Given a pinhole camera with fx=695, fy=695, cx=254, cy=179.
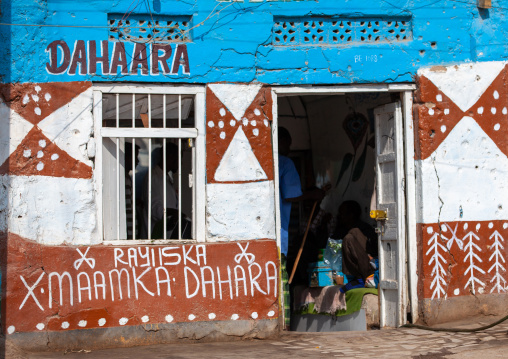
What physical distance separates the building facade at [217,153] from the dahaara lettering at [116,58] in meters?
0.01

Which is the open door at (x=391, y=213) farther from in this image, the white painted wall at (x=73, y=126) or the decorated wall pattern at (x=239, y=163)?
the white painted wall at (x=73, y=126)

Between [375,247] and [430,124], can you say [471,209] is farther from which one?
[375,247]

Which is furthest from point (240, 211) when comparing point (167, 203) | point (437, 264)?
point (437, 264)

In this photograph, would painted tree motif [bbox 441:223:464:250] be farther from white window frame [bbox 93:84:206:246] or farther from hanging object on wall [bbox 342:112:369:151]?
hanging object on wall [bbox 342:112:369:151]

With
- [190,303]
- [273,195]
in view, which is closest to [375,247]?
[273,195]

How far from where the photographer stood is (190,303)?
6508 mm

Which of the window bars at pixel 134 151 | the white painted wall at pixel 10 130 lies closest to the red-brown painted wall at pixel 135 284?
the window bars at pixel 134 151

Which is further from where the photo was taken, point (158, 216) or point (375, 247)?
point (375, 247)

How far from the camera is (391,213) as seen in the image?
7.27 m

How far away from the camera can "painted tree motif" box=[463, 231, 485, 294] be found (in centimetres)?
708

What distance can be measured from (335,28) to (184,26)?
1.51 m

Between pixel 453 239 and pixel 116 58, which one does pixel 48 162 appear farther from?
pixel 453 239

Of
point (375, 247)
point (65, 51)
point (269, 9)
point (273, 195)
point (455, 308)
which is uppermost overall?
point (269, 9)

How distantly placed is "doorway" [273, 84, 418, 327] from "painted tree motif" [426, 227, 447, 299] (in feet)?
0.58
